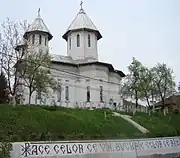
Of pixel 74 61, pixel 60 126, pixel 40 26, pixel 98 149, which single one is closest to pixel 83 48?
pixel 74 61

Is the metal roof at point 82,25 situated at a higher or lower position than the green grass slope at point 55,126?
higher

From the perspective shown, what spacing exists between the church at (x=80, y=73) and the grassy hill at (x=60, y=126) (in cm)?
1420

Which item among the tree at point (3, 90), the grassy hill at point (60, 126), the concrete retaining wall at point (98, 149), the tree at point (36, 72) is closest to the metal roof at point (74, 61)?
the tree at point (36, 72)

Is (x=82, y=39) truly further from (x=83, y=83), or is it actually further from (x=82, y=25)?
(x=83, y=83)

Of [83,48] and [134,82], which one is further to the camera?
[83,48]

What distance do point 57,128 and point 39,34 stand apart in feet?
87.8

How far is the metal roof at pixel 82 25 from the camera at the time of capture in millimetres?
50812

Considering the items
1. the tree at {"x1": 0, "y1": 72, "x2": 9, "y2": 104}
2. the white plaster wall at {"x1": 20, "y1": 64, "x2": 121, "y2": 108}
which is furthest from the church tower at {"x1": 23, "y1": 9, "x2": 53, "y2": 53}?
the tree at {"x1": 0, "y1": 72, "x2": 9, "y2": 104}

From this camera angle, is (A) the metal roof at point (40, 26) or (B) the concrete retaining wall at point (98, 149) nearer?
(B) the concrete retaining wall at point (98, 149)

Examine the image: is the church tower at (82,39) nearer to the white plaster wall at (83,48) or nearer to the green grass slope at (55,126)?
the white plaster wall at (83,48)

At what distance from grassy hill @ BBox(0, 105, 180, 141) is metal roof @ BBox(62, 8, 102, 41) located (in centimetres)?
2340

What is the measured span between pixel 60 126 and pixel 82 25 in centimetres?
3085

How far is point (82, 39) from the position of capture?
49.9 m

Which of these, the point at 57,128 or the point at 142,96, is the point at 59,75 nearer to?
the point at 142,96
